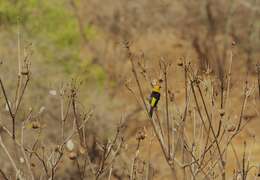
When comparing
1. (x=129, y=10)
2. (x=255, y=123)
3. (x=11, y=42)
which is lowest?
(x=255, y=123)

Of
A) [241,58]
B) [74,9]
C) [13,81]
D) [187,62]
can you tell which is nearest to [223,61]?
[241,58]

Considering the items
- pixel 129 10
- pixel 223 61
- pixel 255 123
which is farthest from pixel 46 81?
pixel 129 10

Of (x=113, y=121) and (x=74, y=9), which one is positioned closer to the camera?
(x=113, y=121)

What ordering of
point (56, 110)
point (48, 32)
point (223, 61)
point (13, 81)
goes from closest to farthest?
point (13, 81) → point (56, 110) → point (48, 32) → point (223, 61)

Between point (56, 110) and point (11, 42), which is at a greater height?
point (11, 42)

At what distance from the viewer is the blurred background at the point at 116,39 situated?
1283 centimetres

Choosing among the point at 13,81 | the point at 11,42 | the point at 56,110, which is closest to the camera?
the point at 13,81

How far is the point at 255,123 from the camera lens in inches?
579

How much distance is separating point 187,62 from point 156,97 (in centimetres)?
31

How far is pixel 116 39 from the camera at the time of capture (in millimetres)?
20547

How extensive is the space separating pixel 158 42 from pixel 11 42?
9406mm

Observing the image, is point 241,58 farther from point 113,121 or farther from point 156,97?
point 156,97

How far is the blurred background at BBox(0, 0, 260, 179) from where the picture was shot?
12.8 metres

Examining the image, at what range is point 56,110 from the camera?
11.6m
